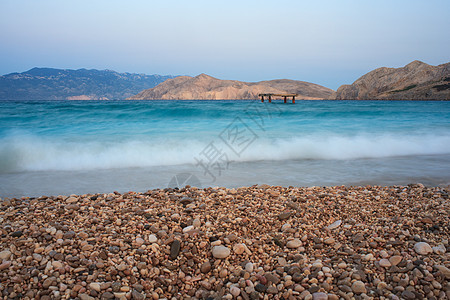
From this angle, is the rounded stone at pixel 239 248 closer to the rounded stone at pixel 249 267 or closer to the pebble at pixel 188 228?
the rounded stone at pixel 249 267

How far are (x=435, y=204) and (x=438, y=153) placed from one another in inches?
216

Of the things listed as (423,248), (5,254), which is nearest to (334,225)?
(423,248)

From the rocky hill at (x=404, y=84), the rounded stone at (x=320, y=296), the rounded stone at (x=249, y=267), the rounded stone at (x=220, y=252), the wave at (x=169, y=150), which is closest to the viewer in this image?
the rounded stone at (x=320, y=296)

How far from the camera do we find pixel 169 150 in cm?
724

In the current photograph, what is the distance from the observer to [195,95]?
10694cm

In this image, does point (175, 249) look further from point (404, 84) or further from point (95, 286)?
point (404, 84)

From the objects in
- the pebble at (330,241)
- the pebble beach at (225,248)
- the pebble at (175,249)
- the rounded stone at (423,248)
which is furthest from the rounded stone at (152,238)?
the rounded stone at (423,248)

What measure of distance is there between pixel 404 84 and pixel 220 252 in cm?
9910

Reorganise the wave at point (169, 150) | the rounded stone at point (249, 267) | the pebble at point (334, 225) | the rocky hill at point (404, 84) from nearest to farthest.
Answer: the rounded stone at point (249, 267), the pebble at point (334, 225), the wave at point (169, 150), the rocky hill at point (404, 84)

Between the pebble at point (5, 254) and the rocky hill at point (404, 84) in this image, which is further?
the rocky hill at point (404, 84)

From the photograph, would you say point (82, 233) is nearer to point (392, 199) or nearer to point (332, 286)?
point (332, 286)

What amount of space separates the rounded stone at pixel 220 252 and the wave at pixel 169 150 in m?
4.13

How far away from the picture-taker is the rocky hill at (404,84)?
69438 mm

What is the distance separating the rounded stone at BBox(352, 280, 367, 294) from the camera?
1.77 m
